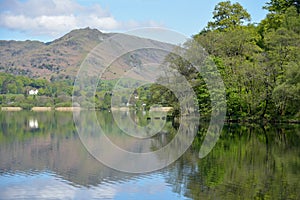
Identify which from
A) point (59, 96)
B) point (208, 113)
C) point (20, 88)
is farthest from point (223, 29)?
point (20, 88)

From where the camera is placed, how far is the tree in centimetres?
6106

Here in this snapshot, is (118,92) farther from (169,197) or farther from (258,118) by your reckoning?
(169,197)

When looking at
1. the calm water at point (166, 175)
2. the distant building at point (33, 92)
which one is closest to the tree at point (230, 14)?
the calm water at point (166, 175)

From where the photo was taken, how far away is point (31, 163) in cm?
2422

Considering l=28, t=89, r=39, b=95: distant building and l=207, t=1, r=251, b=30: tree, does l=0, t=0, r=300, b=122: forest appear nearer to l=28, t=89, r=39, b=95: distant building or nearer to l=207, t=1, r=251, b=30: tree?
l=207, t=1, r=251, b=30: tree

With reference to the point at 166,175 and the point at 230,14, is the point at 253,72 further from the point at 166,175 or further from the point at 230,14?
the point at 166,175

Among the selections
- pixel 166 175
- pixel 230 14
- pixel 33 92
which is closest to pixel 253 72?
pixel 230 14

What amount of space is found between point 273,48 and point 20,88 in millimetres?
138094

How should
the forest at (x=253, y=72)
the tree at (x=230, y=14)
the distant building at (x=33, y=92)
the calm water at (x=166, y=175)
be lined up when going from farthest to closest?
1. the distant building at (x=33, y=92)
2. the tree at (x=230, y=14)
3. the forest at (x=253, y=72)
4. the calm water at (x=166, y=175)

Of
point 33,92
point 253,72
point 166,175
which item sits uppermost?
point 33,92

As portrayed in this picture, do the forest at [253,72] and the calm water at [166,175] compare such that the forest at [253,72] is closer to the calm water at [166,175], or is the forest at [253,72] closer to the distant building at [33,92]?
the calm water at [166,175]

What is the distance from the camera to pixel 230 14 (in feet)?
202

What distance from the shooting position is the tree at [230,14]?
61062 mm

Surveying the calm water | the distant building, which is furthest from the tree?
the distant building
